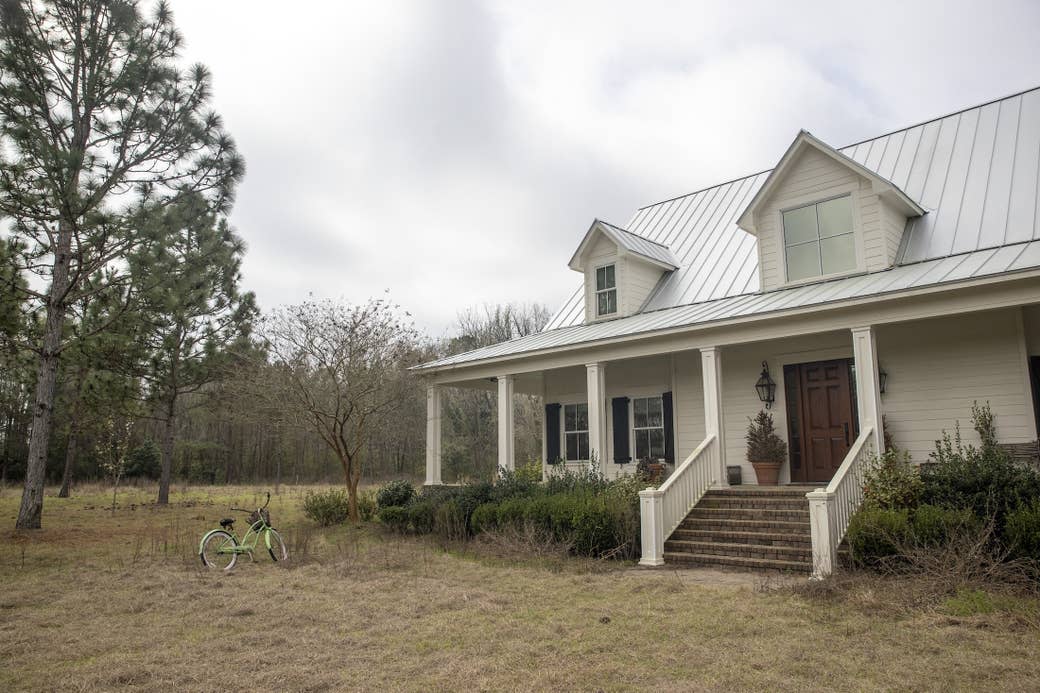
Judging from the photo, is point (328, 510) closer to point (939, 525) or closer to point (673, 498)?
point (673, 498)

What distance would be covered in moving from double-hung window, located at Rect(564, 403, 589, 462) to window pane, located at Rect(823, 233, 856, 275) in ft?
19.2

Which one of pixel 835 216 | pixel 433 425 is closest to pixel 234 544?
pixel 433 425

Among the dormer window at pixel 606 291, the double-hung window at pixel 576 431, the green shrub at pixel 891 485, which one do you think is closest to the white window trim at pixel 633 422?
the double-hung window at pixel 576 431

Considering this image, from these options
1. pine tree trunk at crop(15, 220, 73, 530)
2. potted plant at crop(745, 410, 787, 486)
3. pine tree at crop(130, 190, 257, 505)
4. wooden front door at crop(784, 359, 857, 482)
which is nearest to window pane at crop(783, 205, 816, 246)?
wooden front door at crop(784, 359, 857, 482)

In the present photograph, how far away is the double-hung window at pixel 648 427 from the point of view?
1445cm

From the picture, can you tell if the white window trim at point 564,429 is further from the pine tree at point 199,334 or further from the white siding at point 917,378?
the pine tree at point 199,334

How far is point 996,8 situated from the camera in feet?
38.7

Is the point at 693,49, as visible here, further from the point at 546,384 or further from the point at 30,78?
the point at 30,78

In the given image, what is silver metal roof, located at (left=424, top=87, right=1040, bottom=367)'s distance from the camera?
10828mm

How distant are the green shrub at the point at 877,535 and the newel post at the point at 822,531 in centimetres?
23

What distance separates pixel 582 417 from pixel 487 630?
10088 mm

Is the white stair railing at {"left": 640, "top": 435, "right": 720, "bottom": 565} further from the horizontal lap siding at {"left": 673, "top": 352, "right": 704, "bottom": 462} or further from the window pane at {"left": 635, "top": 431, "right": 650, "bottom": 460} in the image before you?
the window pane at {"left": 635, "top": 431, "right": 650, "bottom": 460}

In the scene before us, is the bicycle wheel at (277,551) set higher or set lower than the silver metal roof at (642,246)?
lower

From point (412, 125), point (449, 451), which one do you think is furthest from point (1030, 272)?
point (449, 451)
